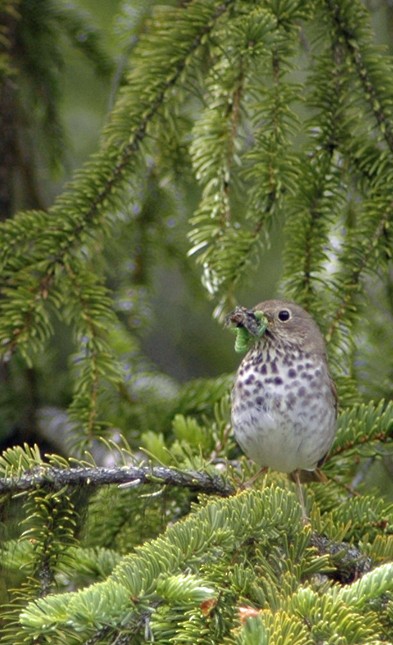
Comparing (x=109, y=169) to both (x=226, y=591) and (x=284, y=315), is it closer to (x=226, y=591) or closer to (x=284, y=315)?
(x=284, y=315)

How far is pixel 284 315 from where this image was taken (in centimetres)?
284

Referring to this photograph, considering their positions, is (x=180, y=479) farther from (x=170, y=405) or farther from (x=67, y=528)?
(x=170, y=405)

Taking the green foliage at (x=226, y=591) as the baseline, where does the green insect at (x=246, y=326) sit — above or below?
above

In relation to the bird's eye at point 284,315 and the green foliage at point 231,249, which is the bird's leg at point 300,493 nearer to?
the green foliage at point 231,249

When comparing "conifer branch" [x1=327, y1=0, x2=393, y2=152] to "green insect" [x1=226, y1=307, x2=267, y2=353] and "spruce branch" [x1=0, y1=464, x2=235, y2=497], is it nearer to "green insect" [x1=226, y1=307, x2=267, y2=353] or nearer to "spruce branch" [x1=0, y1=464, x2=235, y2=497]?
"green insect" [x1=226, y1=307, x2=267, y2=353]

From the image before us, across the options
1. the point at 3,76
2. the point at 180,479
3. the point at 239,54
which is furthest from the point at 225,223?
the point at 3,76

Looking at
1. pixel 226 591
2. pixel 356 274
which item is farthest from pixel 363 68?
pixel 226 591

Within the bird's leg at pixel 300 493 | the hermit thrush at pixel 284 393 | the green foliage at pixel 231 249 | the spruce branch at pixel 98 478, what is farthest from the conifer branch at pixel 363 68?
the spruce branch at pixel 98 478

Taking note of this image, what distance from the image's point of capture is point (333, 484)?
275 centimetres

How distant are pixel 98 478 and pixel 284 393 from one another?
936mm

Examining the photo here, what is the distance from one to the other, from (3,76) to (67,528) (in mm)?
1941

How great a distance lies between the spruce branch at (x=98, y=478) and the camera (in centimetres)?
187

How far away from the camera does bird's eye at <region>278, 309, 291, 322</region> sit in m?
2.82

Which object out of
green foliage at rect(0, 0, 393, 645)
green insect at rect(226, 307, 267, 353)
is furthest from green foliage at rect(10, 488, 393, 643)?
green insect at rect(226, 307, 267, 353)
